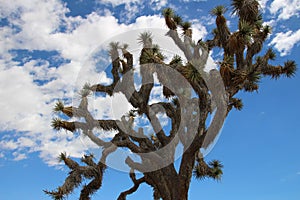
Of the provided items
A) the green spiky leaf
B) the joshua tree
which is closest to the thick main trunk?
the joshua tree

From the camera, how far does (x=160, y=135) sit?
37.8 feet

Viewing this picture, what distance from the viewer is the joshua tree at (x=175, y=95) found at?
10.0 m

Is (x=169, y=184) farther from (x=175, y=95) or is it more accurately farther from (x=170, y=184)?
(x=175, y=95)

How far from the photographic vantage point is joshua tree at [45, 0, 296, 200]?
10.0 m

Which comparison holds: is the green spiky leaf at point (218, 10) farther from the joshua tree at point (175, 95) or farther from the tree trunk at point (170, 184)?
the tree trunk at point (170, 184)

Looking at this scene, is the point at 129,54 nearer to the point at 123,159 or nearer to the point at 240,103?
the point at 123,159

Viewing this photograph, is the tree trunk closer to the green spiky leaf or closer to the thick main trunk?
the thick main trunk

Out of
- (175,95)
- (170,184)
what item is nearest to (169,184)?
(170,184)

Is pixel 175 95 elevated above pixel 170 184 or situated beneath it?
elevated above

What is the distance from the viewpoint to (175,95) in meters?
12.1

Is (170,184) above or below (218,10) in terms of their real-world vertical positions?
below

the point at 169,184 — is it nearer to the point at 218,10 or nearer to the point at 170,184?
the point at 170,184

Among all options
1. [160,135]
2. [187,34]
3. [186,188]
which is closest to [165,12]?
[187,34]

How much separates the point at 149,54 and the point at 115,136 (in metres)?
3.04
